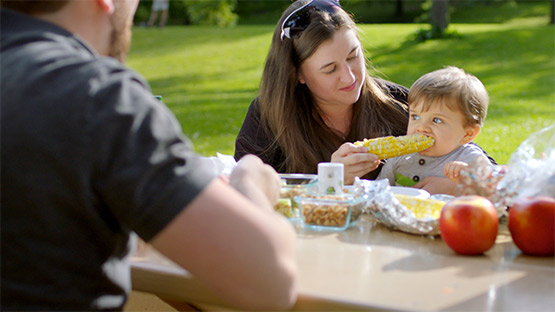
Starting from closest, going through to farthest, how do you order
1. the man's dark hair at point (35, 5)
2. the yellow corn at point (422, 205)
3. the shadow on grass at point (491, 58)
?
the man's dark hair at point (35, 5), the yellow corn at point (422, 205), the shadow on grass at point (491, 58)

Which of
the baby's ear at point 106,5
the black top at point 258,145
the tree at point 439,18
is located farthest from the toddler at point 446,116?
the tree at point 439,18

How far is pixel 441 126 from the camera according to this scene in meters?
2.75

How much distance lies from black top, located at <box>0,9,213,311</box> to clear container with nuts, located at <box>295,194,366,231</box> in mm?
804

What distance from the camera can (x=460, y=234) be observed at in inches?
65.1

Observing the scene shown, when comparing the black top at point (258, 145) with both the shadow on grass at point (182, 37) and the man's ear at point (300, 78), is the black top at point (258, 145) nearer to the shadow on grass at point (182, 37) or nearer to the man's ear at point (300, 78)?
the man's ear at point (300, 78)

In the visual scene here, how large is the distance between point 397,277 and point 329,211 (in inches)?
19.2

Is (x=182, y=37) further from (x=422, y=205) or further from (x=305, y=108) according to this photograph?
(x=422, y=205)

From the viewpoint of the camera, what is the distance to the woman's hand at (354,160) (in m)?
2.62

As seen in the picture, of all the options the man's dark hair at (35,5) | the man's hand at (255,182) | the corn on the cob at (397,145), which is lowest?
the corn on the cob at (397,145)

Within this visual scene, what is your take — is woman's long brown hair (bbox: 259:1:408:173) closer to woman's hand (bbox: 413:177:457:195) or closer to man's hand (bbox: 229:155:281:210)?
woman's hand (bbox: 413:177:457:195)

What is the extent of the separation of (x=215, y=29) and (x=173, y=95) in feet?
26.6

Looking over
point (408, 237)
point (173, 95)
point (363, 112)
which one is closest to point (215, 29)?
point (173, 95)

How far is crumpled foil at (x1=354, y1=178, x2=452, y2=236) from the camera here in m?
1.83

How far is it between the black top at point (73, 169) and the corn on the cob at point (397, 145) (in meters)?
1.56
